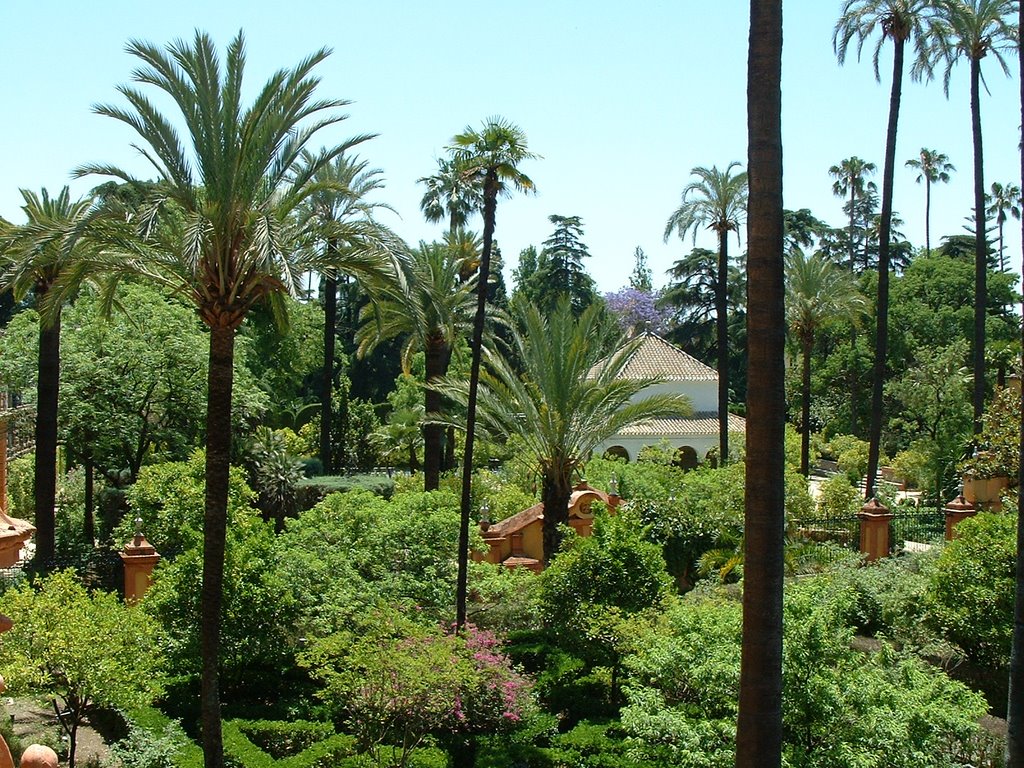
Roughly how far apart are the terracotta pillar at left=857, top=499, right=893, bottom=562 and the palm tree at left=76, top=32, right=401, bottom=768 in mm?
15680

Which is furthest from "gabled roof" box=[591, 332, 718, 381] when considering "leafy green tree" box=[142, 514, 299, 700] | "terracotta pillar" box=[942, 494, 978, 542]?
"leafy green tree" box=[142, 514, 299, 700]

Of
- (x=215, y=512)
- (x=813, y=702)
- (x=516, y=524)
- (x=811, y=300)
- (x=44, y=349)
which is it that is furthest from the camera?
(x=811, y=300)

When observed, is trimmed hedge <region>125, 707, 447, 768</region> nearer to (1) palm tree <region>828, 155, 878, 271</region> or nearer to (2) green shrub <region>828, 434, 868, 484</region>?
(2) green shrub <region>828, 434, 868, 484</region>

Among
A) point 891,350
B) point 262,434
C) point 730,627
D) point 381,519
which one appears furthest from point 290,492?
point 891,350

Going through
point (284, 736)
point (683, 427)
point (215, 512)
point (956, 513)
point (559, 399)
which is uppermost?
point (559, 399)

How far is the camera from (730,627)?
11.2 meters

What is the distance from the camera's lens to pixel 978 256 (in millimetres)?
28047

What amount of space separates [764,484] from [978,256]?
23588 mm

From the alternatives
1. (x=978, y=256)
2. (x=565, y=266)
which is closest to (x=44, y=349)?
(x=978, y=256)

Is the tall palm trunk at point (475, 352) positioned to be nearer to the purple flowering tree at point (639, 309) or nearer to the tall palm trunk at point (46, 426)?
the tall palm trunk at point (46, 426)

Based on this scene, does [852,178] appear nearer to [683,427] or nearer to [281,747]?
[683,427]

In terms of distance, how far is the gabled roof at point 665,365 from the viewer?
147ft

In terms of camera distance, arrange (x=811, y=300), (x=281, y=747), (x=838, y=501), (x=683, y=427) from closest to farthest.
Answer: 1. (x=281, y=747)
2. (x=838, y=501)
3. (x=811, y=300)
4. (x=683, y=427)

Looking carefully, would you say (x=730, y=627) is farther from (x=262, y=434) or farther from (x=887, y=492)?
(x=262, y=434)
